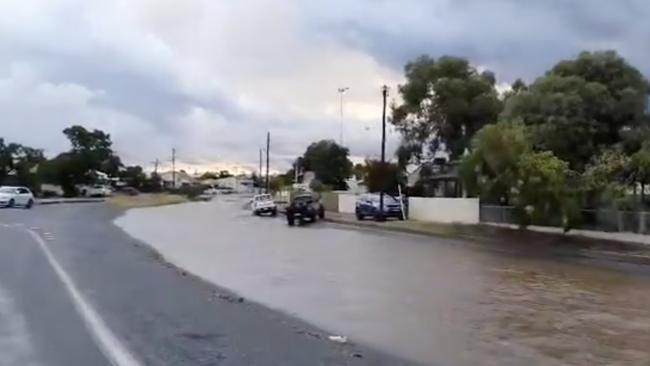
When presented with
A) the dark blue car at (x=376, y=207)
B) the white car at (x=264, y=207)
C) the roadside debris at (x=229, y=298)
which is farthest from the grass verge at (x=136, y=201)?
the roadside debris at (x=229, y=298)

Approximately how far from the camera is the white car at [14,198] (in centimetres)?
6594

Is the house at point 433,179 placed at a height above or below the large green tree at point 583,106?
below

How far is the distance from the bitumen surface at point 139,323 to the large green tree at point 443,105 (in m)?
49.5

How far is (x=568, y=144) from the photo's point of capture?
43.1 metres

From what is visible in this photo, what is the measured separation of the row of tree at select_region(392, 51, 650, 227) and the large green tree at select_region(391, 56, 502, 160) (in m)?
20.3

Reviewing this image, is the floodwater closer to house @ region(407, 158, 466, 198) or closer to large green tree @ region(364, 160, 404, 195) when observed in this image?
large green tree @ region(364, 160, 404, 195)

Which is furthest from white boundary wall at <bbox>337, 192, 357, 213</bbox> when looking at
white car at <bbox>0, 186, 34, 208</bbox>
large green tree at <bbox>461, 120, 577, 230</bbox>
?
large green tree at <bbox>461, 120, 577, 230</bbox>

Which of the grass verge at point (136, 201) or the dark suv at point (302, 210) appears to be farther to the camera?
the grass verge at point (136, 201)

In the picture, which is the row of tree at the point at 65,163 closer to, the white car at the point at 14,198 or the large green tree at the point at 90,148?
the large green tree at the point at 90,148

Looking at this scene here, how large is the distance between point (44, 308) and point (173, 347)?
13.0ft

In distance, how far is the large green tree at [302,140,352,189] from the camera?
134500 mm

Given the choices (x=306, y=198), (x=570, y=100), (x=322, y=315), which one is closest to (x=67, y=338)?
(x=322, y=315)

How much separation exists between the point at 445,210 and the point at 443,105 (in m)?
19.9

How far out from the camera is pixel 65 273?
771 inches
